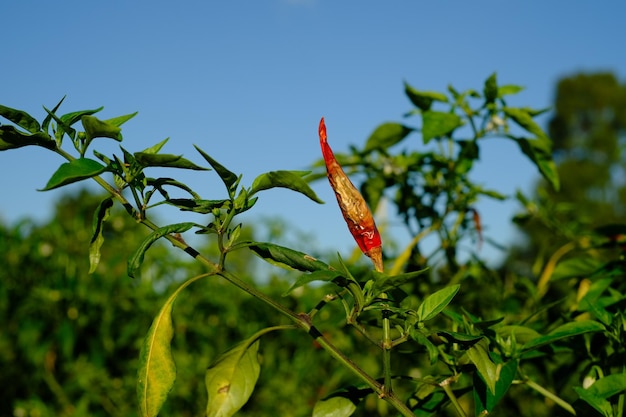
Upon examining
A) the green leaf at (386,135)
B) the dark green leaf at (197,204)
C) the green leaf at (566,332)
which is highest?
the green leaf at (386,135)

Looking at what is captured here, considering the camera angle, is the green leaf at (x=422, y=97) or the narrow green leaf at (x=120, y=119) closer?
the narrow green leaf at (x=120, y=119)

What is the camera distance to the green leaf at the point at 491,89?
1.16 m

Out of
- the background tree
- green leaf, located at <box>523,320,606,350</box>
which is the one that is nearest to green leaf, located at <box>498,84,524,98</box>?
green leaf, located at <box>523,320,606,350</box>

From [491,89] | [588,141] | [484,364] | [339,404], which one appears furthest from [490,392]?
[588,141]

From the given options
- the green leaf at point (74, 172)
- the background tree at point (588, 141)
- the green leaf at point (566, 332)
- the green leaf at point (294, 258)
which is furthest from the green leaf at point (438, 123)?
the background tree at point (588, 141)

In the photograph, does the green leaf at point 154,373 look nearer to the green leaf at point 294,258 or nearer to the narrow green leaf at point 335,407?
the green leaf at point 294,258

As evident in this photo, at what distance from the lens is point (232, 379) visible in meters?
0.72

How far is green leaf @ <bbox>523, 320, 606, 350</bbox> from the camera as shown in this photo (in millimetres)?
714

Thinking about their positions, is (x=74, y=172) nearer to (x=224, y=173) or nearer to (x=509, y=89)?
(x=224, y=173)

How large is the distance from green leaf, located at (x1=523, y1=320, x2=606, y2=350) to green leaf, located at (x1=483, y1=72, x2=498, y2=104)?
1.69ft

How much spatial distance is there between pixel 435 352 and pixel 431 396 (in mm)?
226

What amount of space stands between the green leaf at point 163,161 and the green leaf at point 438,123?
21.7 inches

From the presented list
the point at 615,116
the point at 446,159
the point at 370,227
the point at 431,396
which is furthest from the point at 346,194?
the point at 615,116

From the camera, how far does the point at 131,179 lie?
2.03ft
